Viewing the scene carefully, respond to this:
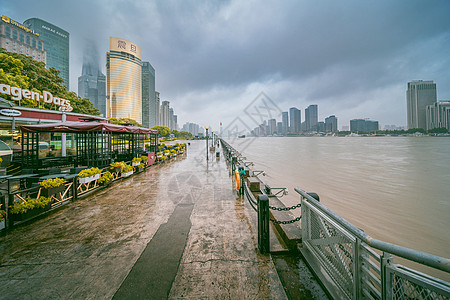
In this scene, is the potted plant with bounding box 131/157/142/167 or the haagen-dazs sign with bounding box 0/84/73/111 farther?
the haagen-dazs sign with bounding box 0/84/73/111

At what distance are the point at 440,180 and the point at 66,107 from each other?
128ft

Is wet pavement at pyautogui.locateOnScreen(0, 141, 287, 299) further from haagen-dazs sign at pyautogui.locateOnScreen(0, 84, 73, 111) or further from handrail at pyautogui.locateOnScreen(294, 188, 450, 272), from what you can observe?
haagen-dazs sign at pyautogui.locateOnScreen(0, 84, 73, 111)

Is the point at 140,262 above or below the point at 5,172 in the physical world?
below

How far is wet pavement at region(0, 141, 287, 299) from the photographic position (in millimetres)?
2688

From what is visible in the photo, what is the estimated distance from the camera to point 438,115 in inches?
4786

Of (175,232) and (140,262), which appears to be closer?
(140,262)

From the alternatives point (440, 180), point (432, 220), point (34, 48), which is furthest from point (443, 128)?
point (34, 48)

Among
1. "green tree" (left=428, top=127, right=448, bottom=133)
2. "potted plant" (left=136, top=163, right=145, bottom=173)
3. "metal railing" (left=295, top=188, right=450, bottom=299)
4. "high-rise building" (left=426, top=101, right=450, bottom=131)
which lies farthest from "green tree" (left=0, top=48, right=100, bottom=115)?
"green tree" (left=428, top=127, right=448, bottom=133)

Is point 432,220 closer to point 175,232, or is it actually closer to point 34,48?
point 175,232

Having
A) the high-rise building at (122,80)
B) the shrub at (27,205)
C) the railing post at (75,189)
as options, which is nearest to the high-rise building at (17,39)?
the high-rise building at (122,80)

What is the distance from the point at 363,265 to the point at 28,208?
7564mm

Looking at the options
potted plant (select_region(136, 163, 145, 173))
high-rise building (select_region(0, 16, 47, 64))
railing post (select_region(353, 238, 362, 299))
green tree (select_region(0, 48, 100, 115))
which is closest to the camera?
railing post (select_region(353, 238, 362, 299))

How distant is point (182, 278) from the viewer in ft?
9.53

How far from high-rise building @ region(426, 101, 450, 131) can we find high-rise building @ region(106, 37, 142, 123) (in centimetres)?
22350
